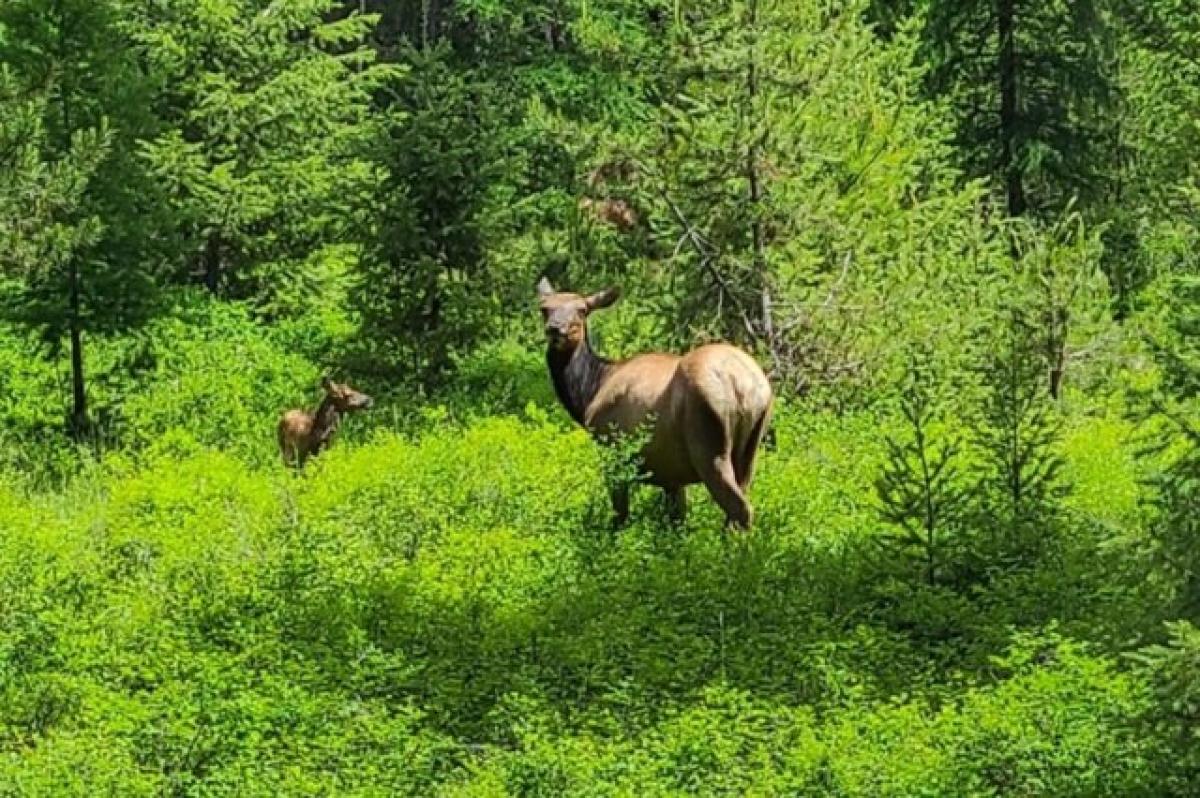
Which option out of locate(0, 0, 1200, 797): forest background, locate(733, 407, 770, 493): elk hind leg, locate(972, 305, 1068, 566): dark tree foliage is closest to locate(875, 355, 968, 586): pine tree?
locate(0, 0, 1200, 797): forest background

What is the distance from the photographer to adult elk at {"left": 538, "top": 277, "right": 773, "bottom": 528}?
1121cm

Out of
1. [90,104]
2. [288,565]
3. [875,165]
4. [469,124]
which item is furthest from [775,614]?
[90,104]

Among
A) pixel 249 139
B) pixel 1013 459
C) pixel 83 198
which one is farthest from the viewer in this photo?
pixel 249 139

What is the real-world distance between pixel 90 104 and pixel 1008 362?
11.9 metres

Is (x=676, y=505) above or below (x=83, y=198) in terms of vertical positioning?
below

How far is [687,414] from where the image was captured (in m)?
11.3

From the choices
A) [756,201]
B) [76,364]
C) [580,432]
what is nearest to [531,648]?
[580,432]

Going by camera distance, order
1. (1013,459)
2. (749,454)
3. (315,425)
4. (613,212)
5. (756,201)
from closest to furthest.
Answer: (1013,459) < (749,454) < (756,201) < (315,425) < (613,212)

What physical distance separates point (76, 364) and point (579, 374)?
699 centimetres

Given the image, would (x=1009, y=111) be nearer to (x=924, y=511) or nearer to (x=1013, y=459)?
(x=1013, y=459)

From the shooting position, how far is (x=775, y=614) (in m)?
9.85

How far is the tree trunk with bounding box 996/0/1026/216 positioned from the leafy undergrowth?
377 inches

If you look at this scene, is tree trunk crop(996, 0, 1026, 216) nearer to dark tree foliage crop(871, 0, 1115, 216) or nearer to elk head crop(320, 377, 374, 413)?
dark tree foliage crop(871, 0, 1115, 216)

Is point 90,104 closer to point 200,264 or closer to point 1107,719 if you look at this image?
point 200,264
